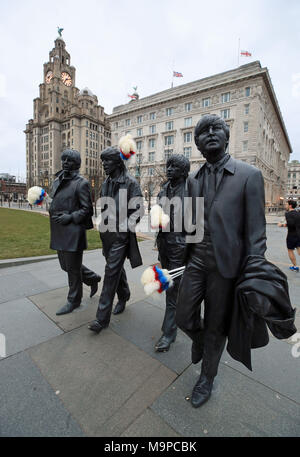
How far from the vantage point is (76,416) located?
1.71m

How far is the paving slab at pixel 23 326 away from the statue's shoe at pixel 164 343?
51.3 inches

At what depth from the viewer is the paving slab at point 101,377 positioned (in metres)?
1.73

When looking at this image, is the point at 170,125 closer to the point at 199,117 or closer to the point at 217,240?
the point at 199,117

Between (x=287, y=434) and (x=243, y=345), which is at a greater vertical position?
(x=243, y=345)

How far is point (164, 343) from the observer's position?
2574mm

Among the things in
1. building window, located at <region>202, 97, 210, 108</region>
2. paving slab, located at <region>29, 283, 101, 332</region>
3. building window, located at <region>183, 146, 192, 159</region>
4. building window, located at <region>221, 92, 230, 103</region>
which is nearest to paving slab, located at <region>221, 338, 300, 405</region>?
paving slab, located at <region>29, 283, 101, 332</region>

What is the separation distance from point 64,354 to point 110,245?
141cm

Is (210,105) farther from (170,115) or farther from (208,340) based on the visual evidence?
(208,340)

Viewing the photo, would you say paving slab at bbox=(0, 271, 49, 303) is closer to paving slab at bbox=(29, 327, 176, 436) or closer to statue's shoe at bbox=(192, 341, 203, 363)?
paving slab at bbox=(29, 327, 176, 436)

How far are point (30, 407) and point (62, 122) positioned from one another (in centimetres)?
9460

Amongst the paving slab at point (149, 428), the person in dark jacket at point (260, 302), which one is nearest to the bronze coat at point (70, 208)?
the paving slab at point (149, 428)

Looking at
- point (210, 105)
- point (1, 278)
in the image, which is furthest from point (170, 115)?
point (1, 278)

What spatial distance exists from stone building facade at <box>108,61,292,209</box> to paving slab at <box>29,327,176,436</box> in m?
28.1

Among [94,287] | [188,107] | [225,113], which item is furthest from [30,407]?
[188,107]
